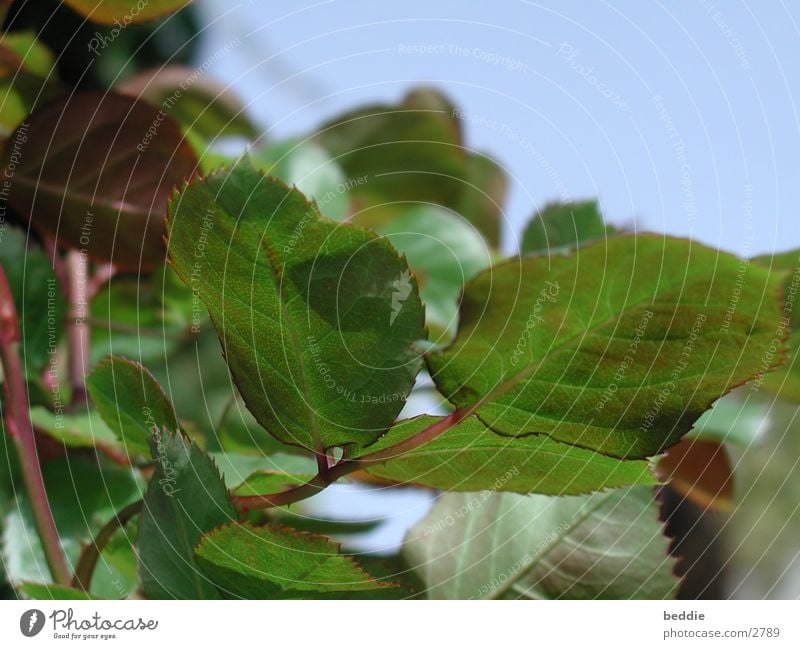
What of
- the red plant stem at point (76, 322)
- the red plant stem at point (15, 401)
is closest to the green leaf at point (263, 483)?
the red plant stem at point (15, 401)

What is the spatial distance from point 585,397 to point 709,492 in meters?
0.28

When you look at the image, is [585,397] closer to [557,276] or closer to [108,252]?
[557,276]

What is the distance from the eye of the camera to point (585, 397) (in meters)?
0.23

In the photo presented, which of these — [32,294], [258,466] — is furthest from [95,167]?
→ [258,466]

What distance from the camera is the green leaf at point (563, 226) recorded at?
0.42 m

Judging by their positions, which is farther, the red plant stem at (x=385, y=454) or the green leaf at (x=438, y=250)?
the green leaf at (x=438, y=250)

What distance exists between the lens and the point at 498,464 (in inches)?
10.1

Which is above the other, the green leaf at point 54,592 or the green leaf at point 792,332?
the green leaf at point 792,332

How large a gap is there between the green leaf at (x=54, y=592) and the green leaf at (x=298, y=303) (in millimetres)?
110

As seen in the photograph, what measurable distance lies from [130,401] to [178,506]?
0.16 feet
